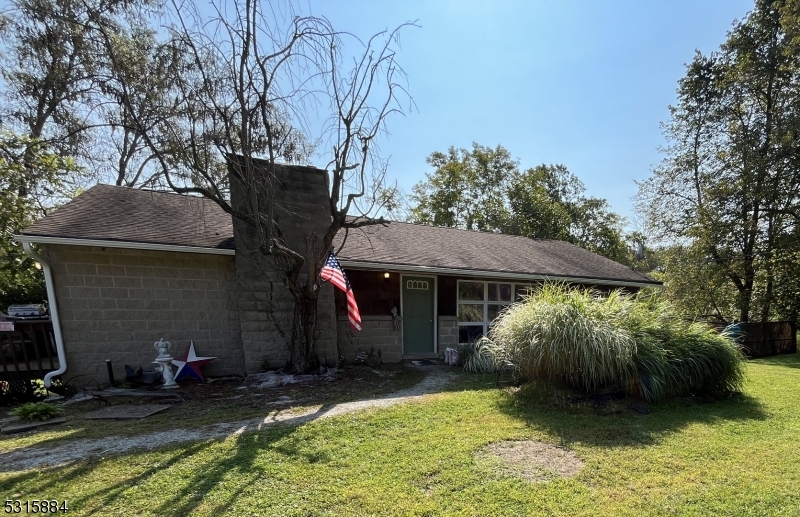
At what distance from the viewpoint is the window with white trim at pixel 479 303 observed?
10219 millimetres

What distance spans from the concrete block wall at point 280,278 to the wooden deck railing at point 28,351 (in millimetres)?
3197

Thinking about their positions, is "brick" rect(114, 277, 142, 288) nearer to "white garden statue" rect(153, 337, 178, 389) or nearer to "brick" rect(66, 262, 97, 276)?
"brick" rect(66, 262, 97, 276)

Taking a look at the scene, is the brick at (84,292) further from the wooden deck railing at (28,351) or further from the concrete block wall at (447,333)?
the concrete block wall at (447,333)

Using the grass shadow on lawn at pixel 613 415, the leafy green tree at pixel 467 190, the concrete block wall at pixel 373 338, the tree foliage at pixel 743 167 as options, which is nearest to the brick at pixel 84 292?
the concrete block wall at pixel 373 338

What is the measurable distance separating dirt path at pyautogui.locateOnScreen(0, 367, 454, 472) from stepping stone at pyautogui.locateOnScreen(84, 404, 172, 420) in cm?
88

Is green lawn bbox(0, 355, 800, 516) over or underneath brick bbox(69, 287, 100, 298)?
underneath

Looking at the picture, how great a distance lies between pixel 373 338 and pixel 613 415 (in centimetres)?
538

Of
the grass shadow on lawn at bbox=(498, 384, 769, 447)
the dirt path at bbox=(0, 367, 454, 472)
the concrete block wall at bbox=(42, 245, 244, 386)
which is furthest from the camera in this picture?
the concrete block wall at bbox=(42, 245, 244, 386)

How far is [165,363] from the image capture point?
647cm

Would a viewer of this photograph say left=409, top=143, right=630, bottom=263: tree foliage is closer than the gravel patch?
No

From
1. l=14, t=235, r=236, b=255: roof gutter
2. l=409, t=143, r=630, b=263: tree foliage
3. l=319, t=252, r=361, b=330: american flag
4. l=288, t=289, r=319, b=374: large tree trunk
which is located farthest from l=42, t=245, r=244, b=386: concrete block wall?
l=409, t=143, r=630, b=263: tree foliage

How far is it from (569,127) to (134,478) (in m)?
14.3

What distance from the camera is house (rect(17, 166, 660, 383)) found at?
21.1 ft

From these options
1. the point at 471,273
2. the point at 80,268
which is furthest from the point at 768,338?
the point at 80,268
